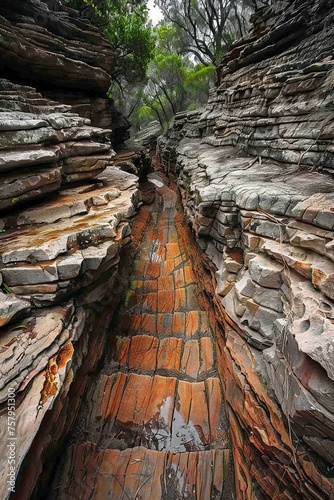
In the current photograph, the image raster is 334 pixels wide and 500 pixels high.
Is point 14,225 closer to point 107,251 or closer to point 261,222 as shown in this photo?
point 107,251

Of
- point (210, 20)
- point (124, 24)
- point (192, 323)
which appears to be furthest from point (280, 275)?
point (210, 20)

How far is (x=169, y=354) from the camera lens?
6.96 m

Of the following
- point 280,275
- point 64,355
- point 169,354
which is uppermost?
point 280,275

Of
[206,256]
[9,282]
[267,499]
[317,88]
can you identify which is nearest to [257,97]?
[317,88]

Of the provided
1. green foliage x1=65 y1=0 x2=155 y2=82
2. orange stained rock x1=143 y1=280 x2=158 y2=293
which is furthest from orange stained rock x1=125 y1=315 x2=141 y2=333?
green foliage x1=65 y1=0 x2=155 y2=82

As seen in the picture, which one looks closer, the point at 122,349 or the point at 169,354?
the point at 169,354

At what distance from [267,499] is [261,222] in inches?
171

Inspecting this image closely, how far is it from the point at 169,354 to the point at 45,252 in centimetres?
404

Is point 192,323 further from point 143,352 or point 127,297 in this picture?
point 127,297

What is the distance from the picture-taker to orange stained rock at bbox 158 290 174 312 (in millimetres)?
8414

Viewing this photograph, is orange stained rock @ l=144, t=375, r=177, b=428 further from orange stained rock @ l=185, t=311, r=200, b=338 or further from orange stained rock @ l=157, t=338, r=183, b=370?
orange stained rock @ l=185, t=311, r=200, b=338

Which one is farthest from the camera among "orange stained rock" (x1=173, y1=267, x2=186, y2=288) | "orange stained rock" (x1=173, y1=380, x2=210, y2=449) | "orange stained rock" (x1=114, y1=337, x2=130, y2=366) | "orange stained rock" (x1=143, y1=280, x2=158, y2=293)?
"orange stained rock" (x1=173, y1=267, x2=186, y2=288)

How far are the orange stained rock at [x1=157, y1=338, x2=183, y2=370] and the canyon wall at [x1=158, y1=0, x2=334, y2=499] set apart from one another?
3.64 feet

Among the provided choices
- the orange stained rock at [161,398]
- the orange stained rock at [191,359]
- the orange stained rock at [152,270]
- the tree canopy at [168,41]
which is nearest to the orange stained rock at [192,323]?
the orange stained rock at [191,359]
